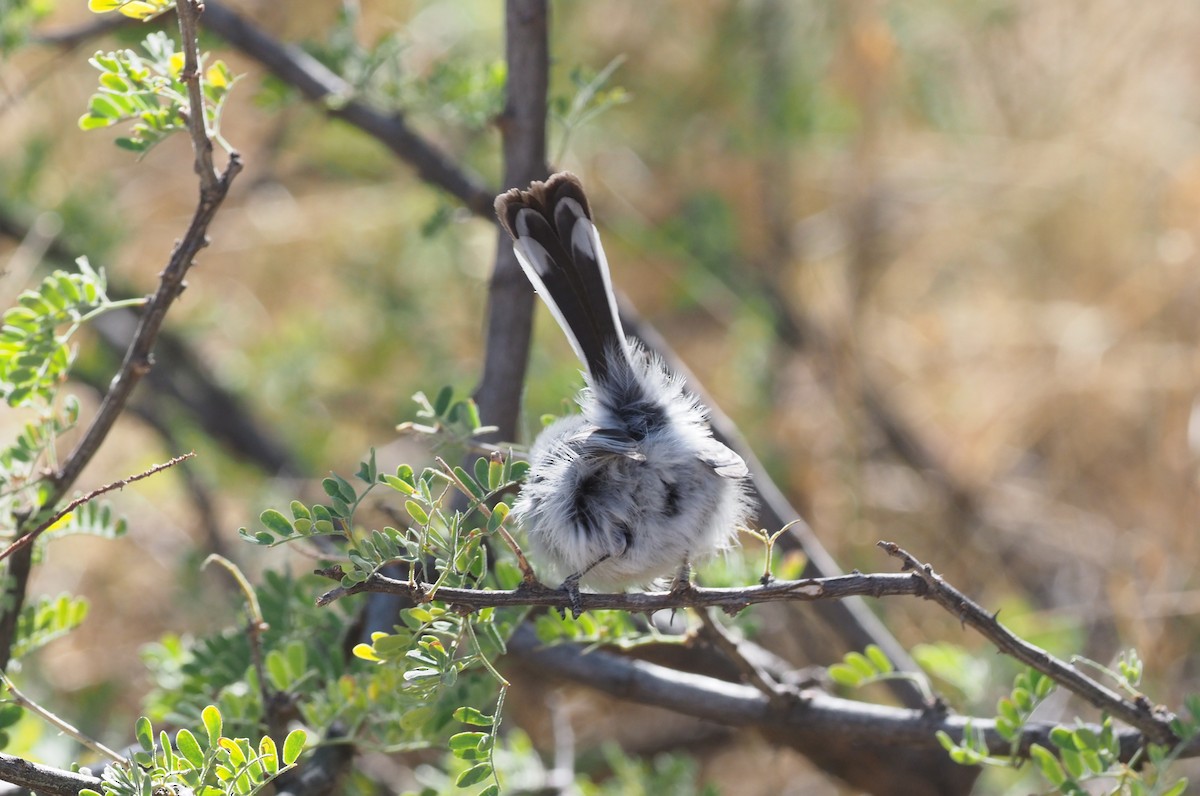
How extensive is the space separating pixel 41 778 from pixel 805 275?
3.22m

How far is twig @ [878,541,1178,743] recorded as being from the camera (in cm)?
115

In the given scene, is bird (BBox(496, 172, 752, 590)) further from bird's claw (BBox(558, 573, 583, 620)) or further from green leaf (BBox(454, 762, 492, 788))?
green leaf (BBox(454, 762, 492, 788))

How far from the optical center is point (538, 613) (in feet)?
5.40

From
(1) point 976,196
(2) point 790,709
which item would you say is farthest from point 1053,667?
(1) point 976,196

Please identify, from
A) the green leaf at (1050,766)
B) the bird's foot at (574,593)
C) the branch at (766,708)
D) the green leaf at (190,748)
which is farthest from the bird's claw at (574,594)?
the green leaf at (1050,766)

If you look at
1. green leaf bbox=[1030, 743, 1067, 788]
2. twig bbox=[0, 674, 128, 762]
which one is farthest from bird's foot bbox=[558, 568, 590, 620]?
green leaf bbox=[1030, 743, 1067, 788]

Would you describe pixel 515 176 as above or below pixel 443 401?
above

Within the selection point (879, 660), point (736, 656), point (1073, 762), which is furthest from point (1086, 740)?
point (736, 656)

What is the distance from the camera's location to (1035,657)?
125 cm

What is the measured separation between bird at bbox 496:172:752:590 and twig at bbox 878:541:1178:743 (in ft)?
0.84

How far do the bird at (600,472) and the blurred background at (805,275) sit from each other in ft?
5.46

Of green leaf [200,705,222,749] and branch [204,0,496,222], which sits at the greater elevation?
branch [204,0,496,222]

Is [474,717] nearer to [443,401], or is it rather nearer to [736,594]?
[736,594]

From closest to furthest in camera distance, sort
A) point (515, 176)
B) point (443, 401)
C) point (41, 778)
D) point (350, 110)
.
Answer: point (41, 778), point (443, 401), point (515, 176), point (350, 110)
